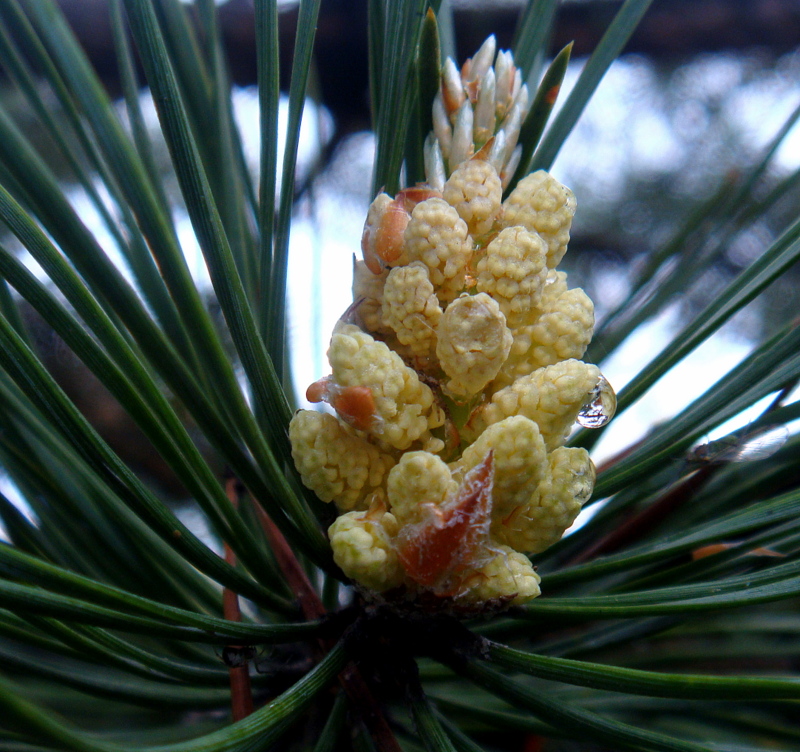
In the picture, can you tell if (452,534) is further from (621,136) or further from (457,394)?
(621,136)

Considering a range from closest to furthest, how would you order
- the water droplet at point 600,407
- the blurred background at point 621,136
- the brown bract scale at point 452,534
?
the brown bract scale at point 452,534 < the water droplet at point 600,407 < the blurred background at point 621,136

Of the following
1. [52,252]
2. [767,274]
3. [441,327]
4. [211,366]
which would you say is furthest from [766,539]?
[52,252]

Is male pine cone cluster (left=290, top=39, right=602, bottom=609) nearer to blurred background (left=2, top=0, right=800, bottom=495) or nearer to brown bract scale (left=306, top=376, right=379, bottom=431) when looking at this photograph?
brown bract scale (left=306, top=376, right=379, bottom=431)

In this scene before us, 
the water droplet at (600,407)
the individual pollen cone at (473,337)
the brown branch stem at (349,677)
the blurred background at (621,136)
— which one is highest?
the blurred background at (621,136)

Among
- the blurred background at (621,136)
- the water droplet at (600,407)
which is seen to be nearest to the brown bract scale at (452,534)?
the water droplet at (600,407)

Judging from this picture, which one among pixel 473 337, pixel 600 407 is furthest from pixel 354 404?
pixel 600 407

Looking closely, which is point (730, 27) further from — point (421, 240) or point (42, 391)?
point (42, 391)

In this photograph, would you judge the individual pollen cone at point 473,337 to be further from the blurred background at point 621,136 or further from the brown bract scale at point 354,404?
the blurred background at point 621,136

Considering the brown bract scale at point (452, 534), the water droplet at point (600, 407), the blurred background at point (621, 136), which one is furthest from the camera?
the blurred background at point (621, 136)
